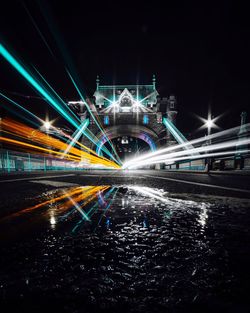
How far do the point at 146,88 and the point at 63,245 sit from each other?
231ft

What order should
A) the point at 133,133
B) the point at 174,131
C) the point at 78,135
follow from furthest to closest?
the point at 133,133 < the point at 78,135 < the point at 174,131

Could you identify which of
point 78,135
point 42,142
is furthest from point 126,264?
point 78,135

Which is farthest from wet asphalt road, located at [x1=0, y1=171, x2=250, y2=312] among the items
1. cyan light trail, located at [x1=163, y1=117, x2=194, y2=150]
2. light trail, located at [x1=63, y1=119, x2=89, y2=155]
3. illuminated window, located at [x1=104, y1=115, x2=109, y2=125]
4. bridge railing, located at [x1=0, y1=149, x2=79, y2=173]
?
illuminated window, located at [x1=104, y1=115, x2=109, y2=125]

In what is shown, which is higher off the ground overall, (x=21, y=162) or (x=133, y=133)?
(x=133, y=133)

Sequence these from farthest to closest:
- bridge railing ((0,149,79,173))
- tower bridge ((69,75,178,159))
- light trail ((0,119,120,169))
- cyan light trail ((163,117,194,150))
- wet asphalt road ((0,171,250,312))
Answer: tower bridge ((69,75,178,159)) < cyan light trail ((163,117,194,150)) < light trail ((0,119,120,169)) < bridge railing ((0,149,79,173)) < wet asphalt road ((0,171,250,312))

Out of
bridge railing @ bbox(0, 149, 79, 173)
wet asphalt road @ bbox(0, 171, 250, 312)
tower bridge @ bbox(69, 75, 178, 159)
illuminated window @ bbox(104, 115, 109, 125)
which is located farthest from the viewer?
illuminated window @ bbox(104, 115, 109, 125)

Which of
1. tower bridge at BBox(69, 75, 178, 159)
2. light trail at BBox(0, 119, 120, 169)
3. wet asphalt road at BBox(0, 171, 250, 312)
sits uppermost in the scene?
tower bridge at BBox(69, 75, 178, 159)

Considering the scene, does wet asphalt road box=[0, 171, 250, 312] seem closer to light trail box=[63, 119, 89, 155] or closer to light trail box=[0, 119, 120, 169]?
light trail box=[0, 119, 120, 169]

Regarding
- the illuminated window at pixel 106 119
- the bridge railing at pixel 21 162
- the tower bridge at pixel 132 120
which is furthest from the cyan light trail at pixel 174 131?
the bridge railing at pixel 21 162

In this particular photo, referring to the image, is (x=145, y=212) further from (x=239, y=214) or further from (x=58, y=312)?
(x=58, y=312)

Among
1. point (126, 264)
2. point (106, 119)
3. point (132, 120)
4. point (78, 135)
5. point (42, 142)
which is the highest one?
point (106, 119)

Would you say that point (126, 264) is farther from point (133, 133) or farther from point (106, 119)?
point (133, 133)

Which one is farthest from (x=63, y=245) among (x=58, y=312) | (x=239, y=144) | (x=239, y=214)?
(x=239, y=144)

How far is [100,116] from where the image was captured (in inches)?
→ 2008
